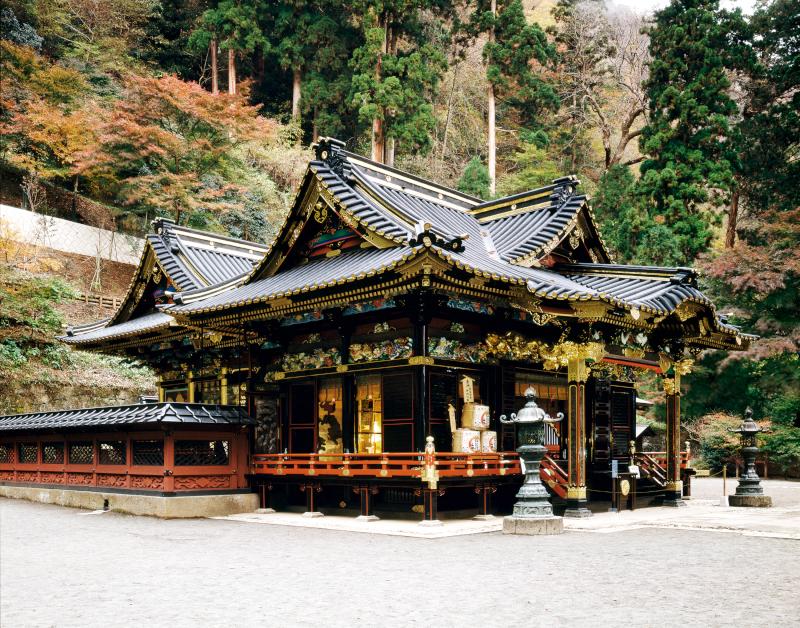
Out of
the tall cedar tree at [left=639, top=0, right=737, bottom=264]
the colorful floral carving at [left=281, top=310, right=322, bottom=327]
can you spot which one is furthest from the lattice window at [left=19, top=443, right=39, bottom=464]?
the tall cedar tree at [left=639, top=0, right=737, bottom=264]

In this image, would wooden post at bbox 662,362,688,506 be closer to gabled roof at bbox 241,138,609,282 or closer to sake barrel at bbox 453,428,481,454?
gabled roof at bbox 241,138,609,282

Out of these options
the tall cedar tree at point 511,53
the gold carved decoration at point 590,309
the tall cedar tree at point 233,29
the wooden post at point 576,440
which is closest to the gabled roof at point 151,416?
the wooden post at point 576,440

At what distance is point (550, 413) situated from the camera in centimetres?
1775

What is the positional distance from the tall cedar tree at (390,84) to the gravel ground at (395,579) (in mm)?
28550

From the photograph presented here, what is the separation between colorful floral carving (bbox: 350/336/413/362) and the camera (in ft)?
50.6

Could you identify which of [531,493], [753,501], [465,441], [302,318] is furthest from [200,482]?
[753,501]

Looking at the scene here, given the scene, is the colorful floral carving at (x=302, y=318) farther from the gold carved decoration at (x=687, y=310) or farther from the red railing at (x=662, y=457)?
the red railing at (x=662, y=457)

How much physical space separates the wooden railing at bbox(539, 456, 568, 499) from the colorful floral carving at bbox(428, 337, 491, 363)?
2.40 m

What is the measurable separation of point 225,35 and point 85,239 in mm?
14160

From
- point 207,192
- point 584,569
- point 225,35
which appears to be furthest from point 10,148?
point 584,569

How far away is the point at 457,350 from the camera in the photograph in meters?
15.7

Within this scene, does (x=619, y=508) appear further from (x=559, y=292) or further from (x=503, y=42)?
(x=503, y=42)

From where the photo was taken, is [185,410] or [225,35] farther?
[225,35]

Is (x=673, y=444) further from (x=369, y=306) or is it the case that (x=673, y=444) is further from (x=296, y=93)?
(x=296, y=93)
